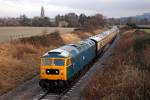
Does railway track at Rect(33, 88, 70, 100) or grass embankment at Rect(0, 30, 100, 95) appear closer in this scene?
railway track at Rect(33, 88, 70, 100)

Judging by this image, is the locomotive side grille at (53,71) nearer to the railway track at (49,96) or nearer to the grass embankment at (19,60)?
the railway track at (49,96)

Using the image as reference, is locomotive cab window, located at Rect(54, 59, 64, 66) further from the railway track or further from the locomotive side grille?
the railway track

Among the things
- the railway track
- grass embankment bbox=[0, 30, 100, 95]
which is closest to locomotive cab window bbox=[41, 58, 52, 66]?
the railway track

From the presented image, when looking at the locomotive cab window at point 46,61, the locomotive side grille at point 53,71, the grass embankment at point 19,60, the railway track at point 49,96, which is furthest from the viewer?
the grass embankment at point 19,60

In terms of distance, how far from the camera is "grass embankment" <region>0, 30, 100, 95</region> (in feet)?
82.7

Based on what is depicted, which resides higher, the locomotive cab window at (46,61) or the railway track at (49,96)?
the locomotive cab window at (46,61)

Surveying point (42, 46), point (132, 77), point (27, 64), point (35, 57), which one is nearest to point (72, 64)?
point (132, 77)

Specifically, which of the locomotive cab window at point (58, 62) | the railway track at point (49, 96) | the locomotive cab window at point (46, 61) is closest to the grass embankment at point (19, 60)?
the railway track at point (49, 96)

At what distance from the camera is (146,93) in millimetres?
14656

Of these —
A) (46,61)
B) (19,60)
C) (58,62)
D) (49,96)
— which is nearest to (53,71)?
(58,62)

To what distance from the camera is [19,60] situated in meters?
33.1

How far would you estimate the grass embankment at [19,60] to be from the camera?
2520 cm

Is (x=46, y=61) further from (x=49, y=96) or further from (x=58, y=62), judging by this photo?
(x=49, y=96)

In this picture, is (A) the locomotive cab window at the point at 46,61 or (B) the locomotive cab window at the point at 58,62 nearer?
(B) the locomotive cab window at the point at 58,62
